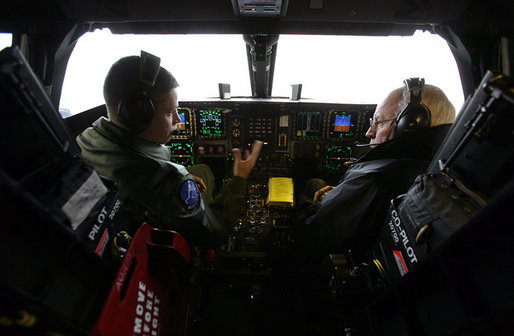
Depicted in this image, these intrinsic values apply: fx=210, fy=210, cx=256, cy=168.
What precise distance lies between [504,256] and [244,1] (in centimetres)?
154

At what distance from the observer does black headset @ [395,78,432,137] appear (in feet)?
3.69

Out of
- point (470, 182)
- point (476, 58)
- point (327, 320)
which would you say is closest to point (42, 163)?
point (470, 182)

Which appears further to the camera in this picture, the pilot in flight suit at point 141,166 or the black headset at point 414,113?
the black headset at point 414,113

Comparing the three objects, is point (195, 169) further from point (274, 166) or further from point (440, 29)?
point (440, 29)

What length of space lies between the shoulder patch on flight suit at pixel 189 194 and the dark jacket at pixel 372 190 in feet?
2.39

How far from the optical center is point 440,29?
1.51 m

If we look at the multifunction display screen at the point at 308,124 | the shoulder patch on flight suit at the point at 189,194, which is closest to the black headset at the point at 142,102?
the shoulder patch on flight suit at the point at 189,194

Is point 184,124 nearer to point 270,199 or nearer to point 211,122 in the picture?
point 211,122

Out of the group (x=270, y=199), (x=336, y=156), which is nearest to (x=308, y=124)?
(x=336, y=156)

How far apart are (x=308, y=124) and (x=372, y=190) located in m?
1.21

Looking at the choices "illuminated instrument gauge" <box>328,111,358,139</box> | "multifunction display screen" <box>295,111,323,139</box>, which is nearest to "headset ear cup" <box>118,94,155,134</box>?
"multifunction display screen" <box>295,111,323,139</box>

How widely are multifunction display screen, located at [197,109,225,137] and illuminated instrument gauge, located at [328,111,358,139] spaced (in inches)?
44.4

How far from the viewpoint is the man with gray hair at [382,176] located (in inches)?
42.8

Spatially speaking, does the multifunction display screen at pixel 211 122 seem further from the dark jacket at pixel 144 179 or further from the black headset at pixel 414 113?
the black headset at pixel 414 113
